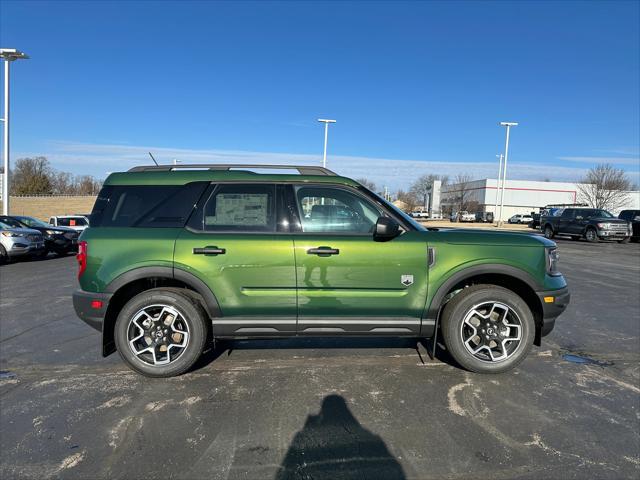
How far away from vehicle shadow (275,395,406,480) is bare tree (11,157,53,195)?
9421cm

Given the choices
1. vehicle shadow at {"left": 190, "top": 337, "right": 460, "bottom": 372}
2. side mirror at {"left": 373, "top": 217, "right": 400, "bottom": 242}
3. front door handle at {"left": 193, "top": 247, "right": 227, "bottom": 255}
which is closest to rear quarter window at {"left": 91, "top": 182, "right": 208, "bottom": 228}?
front door handle at {"left": 193, "top": 247, "right": 227, "bottom": 255}

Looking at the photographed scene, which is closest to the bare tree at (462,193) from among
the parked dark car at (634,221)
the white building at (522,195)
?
the white building at (522,195)

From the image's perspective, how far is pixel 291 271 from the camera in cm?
379

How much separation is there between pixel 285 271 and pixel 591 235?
24.0 meters

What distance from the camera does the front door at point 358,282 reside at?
3.79 m

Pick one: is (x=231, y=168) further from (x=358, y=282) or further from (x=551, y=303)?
(x=551, y=303)

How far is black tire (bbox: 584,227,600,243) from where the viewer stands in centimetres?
2212

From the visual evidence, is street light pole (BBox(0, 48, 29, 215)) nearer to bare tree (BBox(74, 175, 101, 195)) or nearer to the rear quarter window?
the rear quarter window

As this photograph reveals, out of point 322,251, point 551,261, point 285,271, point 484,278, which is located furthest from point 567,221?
point 285,271

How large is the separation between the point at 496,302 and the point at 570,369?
117 cm

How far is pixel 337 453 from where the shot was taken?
9.11 ft

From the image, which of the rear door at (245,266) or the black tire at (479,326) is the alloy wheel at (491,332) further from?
the rear door at (245,266)

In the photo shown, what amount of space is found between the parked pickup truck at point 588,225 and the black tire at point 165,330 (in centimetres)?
2400

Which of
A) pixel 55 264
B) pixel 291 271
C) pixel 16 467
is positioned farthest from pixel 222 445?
pixel 55 264
